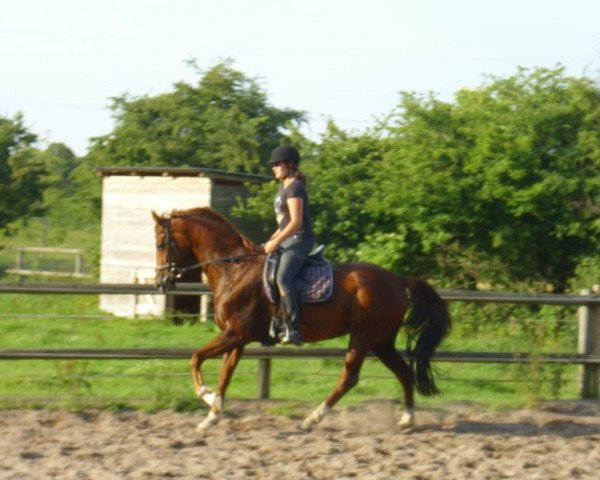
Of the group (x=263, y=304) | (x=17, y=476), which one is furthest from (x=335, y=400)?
(x=17, y=476)

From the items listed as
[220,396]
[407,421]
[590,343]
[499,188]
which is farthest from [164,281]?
[499,188]

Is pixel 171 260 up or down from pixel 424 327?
up

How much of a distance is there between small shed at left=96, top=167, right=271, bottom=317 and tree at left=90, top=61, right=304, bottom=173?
24.1ft

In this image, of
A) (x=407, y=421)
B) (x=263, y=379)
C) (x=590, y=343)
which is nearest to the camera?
(x=407, y=421)

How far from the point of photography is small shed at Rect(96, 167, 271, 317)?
2045cm

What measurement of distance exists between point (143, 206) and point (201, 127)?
9295 millimetres

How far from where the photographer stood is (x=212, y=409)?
347 inches

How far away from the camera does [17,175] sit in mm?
27891

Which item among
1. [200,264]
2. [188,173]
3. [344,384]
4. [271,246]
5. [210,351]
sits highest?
[188,173]

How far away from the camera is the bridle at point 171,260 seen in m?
9.13

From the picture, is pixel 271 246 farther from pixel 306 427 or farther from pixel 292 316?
pixel 306 427

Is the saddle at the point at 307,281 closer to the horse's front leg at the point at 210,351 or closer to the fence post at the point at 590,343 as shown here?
the horse's front leg at the point at 210,351

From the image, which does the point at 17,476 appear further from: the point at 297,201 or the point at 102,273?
the point at 102,273

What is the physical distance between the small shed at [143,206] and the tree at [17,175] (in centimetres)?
662
